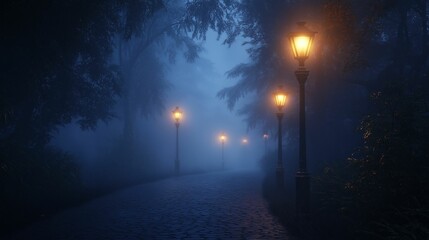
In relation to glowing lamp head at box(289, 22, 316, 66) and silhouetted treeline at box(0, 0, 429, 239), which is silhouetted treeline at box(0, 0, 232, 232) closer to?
silhouetted treeline at box(0, 0, 429, 239)

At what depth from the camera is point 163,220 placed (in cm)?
1109

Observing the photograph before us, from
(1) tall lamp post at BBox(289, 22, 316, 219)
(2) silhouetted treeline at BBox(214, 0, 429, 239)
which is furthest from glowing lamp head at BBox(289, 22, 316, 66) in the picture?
(2) silhouetted treeline at BBox(214, 0, 429, 239)

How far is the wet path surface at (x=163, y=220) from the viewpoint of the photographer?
927cm

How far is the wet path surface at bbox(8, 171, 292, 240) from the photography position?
927 centimetres

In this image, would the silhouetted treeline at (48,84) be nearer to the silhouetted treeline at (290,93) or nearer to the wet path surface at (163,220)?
the silhouetted treeline at (290,93)

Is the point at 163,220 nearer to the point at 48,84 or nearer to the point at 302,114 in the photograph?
the point at 302,114

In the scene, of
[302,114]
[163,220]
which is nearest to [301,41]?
[302,114]

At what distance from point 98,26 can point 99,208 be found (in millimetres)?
6430

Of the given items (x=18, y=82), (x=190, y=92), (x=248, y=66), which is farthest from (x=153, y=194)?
(x=190, y=92)

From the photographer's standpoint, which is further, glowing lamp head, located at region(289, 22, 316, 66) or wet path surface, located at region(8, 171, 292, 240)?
glowing lamp head, located at region(289, 22, 316, 66)

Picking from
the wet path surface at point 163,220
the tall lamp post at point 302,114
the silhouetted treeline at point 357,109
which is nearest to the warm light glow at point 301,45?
the tall lamp post at point 302,114

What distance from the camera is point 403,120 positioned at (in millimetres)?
9469

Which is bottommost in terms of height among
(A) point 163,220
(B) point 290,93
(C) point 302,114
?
(A) point 163,220

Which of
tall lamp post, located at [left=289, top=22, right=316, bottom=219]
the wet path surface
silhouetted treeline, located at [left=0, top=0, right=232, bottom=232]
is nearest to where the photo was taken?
the wet path surface
